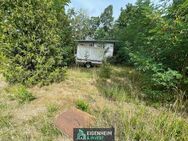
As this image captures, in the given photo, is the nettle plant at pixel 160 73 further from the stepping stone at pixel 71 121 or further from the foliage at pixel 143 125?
the stepping stone at pixel 71 121

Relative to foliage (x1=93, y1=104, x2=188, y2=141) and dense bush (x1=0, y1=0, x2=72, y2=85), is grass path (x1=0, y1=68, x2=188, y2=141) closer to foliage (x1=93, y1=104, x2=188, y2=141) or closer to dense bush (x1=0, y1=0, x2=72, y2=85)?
foliage (x1=93, y1=104, x2=188, y2=141)

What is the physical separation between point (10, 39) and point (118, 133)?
5.33 meters

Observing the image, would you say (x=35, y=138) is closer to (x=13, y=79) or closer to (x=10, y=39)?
(x=13, y=79)

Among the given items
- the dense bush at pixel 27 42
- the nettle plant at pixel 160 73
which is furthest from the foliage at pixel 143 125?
the dense bush at pixel 27 42

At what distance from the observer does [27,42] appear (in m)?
8.08

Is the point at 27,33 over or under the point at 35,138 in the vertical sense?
over

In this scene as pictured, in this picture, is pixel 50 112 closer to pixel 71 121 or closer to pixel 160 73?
pixel 71 121

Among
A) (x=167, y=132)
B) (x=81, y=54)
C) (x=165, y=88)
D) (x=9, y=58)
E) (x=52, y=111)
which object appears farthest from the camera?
(x=81, y=54)

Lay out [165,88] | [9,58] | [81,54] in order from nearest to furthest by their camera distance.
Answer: [165,88] < [9,58] < [81,54]

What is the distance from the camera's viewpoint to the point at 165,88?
643 cm

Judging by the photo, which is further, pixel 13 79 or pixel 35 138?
pixel 13 79

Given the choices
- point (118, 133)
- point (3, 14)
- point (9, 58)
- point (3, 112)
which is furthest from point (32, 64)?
point (118, 133)

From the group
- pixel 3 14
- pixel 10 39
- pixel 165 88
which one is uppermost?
pixel 3 14

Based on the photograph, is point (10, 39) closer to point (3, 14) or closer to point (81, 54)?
point (3, 14)
